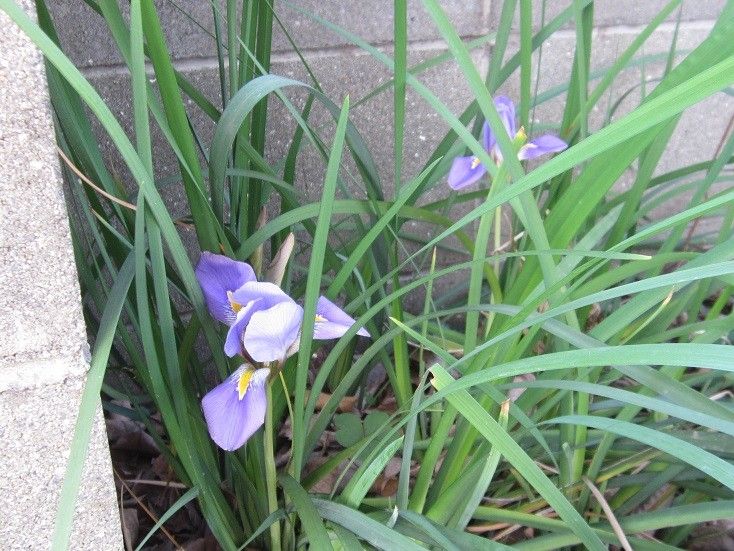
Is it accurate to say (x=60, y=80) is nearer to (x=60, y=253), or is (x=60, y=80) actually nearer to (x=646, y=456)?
(x=60, y=253)

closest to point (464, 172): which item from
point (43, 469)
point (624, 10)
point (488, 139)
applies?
point (488, 139)

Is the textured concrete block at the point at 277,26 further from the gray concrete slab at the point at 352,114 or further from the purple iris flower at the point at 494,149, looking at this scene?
the purple iris flower at the point at 494,149

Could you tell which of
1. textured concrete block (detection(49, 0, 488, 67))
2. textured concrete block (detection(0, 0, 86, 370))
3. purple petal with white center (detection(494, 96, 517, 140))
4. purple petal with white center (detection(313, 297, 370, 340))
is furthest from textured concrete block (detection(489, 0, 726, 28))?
textured concrete block (detection(0, 0, 86, 370))

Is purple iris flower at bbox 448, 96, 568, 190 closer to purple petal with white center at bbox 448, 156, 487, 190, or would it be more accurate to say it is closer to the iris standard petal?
purple petal with white center at bbox 448, 156, 487, 190

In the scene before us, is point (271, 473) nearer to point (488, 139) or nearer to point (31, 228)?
point (31, 228)

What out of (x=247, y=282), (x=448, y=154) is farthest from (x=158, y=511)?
(x=448, y=154)

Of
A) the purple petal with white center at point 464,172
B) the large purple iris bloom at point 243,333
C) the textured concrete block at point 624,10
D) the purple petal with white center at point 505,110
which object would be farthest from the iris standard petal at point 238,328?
the textured concrete block at point 624,10
